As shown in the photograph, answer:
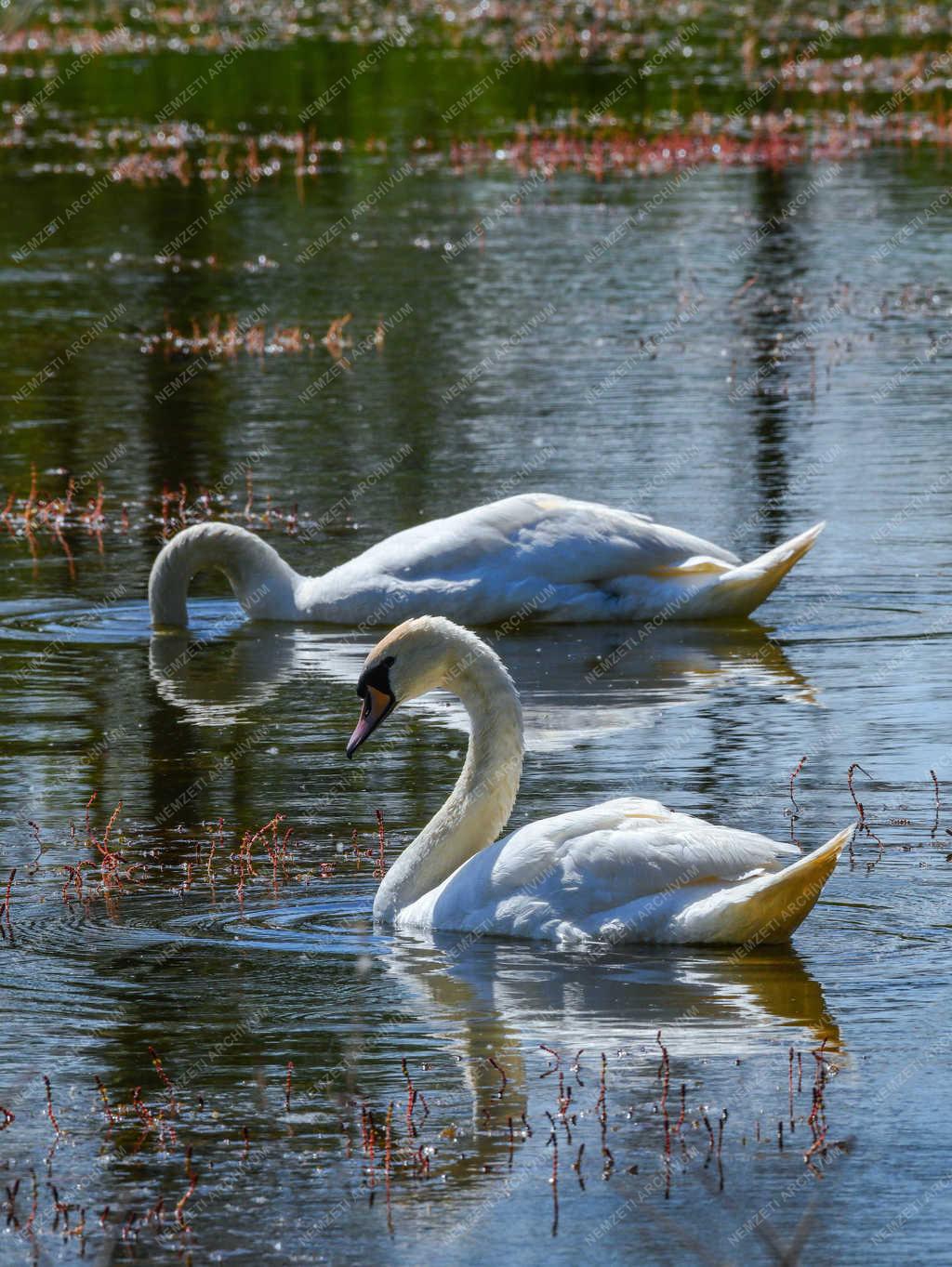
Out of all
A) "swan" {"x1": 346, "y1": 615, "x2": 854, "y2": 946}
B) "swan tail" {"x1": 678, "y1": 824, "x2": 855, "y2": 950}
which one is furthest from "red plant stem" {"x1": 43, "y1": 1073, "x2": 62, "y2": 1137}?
"swan tail" {"x1": 678, "y1": 824, "x2": 855, "y2": 950}

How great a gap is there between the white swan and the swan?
464 centimetres

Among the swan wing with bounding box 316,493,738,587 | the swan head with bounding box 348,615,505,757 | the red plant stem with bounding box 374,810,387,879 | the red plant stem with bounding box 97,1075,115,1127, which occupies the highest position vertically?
the swan head with bounding box 348,615,505,757

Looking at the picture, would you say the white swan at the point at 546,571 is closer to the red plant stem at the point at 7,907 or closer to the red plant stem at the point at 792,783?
the red plant stem at the point at 792,783

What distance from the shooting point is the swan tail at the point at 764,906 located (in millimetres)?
7762

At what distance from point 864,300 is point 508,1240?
63.1 ft

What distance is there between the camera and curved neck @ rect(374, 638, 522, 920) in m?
8.85

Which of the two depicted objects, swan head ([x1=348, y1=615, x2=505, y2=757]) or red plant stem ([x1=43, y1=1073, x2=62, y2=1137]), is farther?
swan head ([x1=348, y1=615, x2=505, y2=757])

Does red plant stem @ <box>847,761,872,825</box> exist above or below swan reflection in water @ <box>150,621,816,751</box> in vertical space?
above

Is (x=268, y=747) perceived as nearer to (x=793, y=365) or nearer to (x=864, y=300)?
(x=793, y=365)

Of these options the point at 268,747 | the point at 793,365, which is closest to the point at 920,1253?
the point at 268,747

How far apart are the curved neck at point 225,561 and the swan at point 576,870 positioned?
18.0 feet

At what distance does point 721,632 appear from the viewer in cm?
1379

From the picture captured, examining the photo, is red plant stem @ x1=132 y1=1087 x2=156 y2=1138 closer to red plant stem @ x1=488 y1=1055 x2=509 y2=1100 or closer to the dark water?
the dark water

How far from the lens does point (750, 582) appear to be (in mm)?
13406
